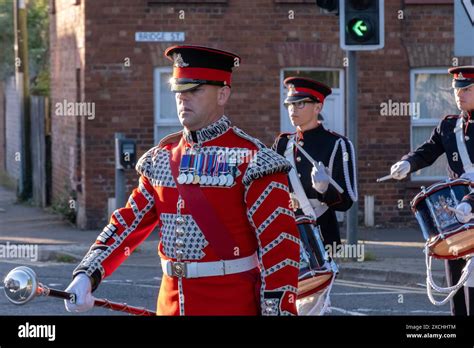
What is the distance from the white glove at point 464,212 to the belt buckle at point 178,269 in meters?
2.95

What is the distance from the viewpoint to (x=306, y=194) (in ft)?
29.4

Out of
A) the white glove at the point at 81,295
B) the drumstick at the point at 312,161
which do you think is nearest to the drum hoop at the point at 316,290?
the drumstick at the point at 312,161

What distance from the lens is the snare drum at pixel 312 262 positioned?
805 cm

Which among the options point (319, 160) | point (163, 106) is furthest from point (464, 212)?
point (163, 106)

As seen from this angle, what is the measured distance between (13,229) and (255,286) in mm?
14449

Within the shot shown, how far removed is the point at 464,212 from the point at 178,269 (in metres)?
2.96

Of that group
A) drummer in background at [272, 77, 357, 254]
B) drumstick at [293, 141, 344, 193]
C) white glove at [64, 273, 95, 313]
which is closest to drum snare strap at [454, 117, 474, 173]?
drummer in background at [272, 77, 357, 254]

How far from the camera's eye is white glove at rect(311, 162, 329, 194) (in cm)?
870
